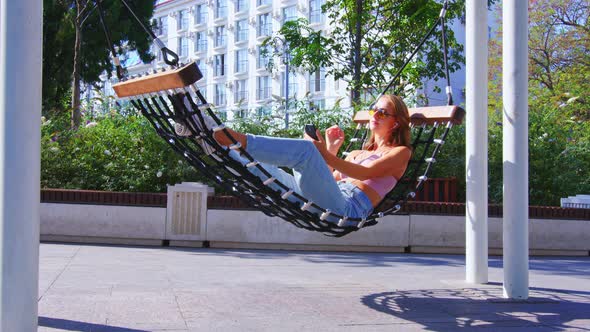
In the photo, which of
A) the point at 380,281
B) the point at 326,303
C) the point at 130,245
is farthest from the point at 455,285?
the point at 130,245

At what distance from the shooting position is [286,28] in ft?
41.1

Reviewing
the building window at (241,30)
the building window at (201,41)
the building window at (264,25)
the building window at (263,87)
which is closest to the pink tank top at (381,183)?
the building window at (263,87)

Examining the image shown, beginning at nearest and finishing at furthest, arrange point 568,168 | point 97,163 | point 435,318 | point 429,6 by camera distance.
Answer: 1. point 435,318
2. point 97,163
3. point 568,168
4. point 429,6

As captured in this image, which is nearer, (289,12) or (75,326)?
(75,326)

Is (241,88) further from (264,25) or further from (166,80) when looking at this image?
(166,80)

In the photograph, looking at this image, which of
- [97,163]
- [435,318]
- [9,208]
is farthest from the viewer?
[97,163]

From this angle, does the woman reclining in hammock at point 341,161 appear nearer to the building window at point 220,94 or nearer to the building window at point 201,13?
the building window at point 220,94

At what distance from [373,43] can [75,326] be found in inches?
434

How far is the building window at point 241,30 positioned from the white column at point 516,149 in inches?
1735

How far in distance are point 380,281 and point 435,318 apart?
167 cm

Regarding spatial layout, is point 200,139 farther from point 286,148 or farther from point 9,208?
point 9,208

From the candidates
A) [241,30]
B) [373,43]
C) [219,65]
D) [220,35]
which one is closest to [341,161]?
[373,43]

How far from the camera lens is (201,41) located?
164 ft

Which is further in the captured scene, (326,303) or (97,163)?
(97,163)
